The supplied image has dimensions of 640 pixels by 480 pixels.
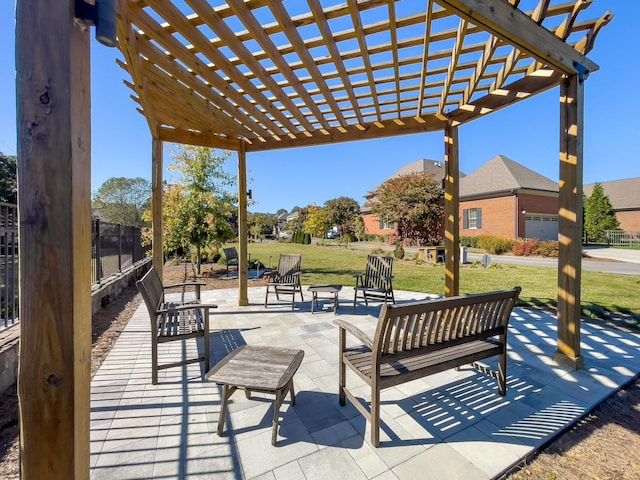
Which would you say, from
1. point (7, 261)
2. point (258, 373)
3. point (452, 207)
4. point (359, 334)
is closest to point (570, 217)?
point (452, 207)

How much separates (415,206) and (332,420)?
14.9 m

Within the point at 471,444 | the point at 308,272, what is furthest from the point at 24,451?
the point at 308,272

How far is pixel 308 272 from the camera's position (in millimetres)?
11016

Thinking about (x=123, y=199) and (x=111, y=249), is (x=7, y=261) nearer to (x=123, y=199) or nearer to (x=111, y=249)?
(x=111, y=249)

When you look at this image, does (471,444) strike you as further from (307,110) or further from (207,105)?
(207,105)

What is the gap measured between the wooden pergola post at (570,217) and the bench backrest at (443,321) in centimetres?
118

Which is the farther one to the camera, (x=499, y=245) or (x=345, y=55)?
(x=499, y=245)

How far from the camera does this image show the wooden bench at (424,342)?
207cm

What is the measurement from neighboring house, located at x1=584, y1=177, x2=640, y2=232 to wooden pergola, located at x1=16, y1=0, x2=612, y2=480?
35657mm

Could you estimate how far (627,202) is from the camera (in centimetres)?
2822

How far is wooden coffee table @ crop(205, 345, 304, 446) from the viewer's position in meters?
2.05

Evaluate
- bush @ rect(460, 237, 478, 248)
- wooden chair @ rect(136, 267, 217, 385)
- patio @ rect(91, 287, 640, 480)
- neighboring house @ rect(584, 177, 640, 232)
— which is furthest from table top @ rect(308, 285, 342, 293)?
neighboring house @ rect(584, 177, 640, 232)

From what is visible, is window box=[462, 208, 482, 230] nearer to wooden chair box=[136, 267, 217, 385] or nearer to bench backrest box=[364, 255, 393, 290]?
bench backrest box=[364, 255, 393, 290]

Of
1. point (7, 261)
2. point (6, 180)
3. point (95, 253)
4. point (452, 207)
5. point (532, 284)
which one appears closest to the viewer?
point (7, 261)
